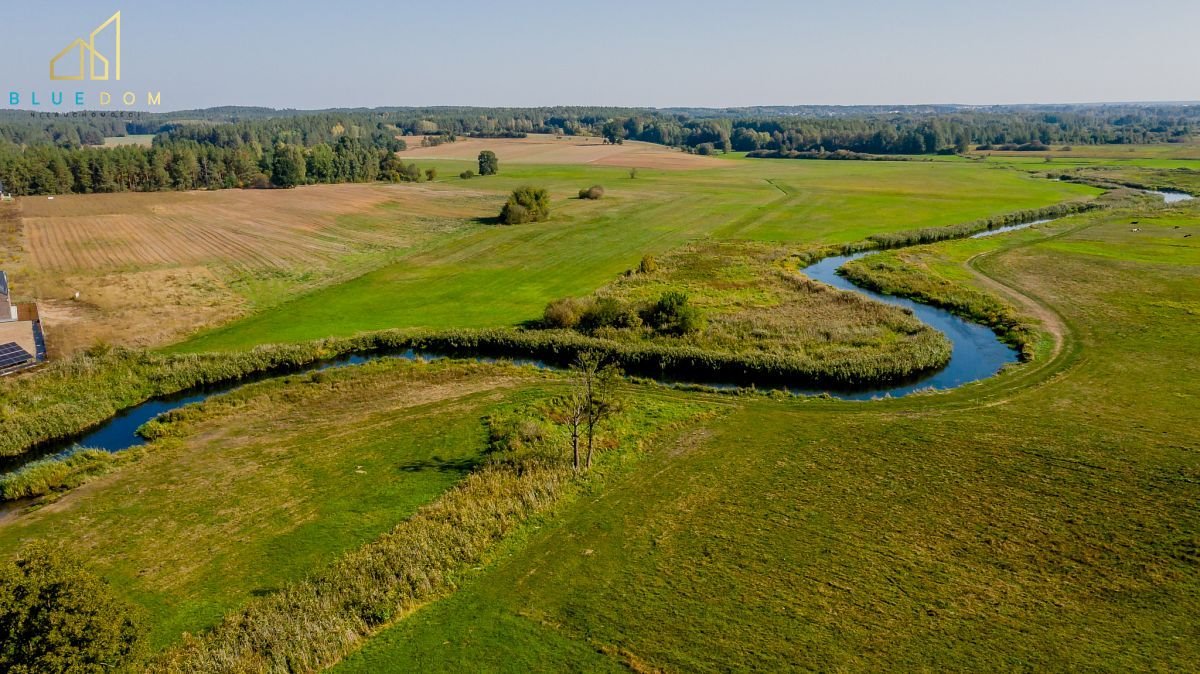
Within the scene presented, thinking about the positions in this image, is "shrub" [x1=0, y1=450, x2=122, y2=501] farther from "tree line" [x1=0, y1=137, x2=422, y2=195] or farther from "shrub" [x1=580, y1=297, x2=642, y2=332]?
"tree line" [x1=0, y1=137, x2=422, y2=195]

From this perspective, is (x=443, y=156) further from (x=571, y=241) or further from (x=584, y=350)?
(x=584, y=350)

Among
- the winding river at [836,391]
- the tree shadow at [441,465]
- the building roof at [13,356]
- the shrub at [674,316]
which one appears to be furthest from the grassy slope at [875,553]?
the building roof at [13,356]

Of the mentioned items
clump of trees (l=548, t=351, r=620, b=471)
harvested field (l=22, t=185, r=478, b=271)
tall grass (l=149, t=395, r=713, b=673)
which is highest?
harvested field (l=22, t=185, r=478, b=271)

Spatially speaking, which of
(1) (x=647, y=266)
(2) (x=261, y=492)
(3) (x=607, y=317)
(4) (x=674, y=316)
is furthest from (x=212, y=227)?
(2) (x=261, y=492)

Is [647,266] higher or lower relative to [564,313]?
higher

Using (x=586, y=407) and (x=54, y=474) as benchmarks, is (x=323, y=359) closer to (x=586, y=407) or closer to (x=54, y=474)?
(x=54, y=474)

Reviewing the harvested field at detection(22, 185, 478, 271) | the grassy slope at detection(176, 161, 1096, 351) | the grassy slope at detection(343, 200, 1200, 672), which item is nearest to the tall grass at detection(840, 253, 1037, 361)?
the grassy slope at detection(343, 200, 1200, 672)
